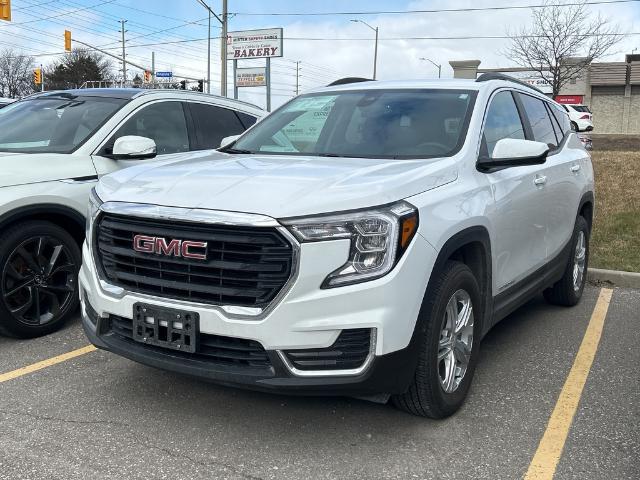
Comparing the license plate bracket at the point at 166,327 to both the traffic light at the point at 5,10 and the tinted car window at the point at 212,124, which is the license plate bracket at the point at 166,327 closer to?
the tinted car window at the point at 212,124

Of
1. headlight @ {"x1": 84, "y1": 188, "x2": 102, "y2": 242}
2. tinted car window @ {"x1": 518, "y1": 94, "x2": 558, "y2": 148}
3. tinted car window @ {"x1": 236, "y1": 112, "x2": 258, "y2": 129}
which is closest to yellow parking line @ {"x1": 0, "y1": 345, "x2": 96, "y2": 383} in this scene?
headlight @ {"x1": 84, "y1": 188, "x2": 102, "y2": 242}

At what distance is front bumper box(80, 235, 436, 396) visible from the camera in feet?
9.10

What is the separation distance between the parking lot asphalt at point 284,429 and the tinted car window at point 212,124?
235 cm

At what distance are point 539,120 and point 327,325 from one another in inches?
126

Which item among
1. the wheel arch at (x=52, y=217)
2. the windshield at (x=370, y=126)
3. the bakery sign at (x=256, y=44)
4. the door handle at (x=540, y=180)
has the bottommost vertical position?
the wheel arch at (x=52, y=217)

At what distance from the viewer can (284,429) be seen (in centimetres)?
333

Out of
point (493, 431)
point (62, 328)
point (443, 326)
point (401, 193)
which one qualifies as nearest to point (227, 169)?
point (401, 193)

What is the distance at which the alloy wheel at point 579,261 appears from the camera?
5.71 meters

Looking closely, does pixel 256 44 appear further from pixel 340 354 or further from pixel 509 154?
pixel 340 354

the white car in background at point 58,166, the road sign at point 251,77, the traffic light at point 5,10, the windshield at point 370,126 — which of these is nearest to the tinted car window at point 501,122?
the windshield at point 370,126

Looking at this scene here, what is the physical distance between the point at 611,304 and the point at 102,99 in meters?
4.93

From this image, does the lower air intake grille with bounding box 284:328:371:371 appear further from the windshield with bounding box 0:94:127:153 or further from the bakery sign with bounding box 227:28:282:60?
the bakery sign with bounding box 227:28:282:60

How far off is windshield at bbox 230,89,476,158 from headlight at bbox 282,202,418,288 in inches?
39.2

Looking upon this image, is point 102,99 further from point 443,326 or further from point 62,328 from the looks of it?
point 443,326
